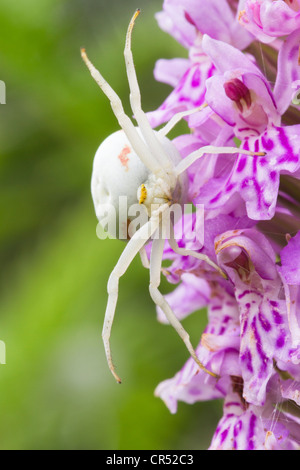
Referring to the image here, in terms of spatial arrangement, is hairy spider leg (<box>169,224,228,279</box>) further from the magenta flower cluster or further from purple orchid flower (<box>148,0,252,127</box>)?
purple orchid flower (<box>148,0,252,127</box>)

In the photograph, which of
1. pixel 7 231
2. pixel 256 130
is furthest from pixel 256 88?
pixel 7 231

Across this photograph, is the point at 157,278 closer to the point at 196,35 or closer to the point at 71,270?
the point at 196,35

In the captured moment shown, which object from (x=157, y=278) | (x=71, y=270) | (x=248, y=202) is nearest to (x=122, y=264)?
(x=157, y=278)

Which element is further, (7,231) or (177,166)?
(7,231)

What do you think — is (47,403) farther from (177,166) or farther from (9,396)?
(177,166)

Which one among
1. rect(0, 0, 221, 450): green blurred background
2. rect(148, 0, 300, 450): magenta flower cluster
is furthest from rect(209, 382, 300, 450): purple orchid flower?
rect(0, 0, 221, 450): green blurred background

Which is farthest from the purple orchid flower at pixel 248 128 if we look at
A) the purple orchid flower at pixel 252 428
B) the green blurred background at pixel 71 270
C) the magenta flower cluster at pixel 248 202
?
the green blurred background at pixel 71 270
